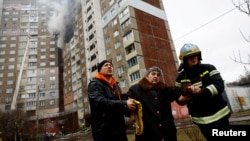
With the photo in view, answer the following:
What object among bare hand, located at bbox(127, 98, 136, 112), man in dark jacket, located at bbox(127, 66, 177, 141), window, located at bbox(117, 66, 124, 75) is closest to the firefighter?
man in dark jacket, located at bbox(127, 66, 177, 141)

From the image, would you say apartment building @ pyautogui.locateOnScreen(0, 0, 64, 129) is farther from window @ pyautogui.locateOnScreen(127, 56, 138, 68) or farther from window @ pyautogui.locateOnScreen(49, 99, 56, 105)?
window @ pyautogui.locateOnScreen(127, 56, 138, 68)

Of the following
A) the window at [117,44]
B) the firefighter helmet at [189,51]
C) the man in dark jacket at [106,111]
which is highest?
the window at [117,44]

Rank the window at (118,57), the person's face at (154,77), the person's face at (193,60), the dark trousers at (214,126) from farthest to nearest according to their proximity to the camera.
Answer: the window at (118,57) < the person's face at (154,77) < the person's face at (193,60) < the dark trousers at (214,126)

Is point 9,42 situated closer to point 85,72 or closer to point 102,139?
point 85,72

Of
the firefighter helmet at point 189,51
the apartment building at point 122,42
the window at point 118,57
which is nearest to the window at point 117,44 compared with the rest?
the apartment building at point 122,42

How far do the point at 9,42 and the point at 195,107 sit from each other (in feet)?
263

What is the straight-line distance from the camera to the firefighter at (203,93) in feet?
8.21

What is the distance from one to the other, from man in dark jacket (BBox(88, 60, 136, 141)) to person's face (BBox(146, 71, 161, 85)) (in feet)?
1.87

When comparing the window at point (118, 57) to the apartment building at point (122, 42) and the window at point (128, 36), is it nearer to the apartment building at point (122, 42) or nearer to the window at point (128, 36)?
the apartment building at point (122, 42)

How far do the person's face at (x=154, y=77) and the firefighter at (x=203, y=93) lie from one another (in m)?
0.40

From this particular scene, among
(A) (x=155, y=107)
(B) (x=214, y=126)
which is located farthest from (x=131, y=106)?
(B) (x=214, y=126)

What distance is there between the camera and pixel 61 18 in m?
75.4

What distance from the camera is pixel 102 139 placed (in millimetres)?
2955

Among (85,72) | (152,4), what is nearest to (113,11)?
(152,4)
